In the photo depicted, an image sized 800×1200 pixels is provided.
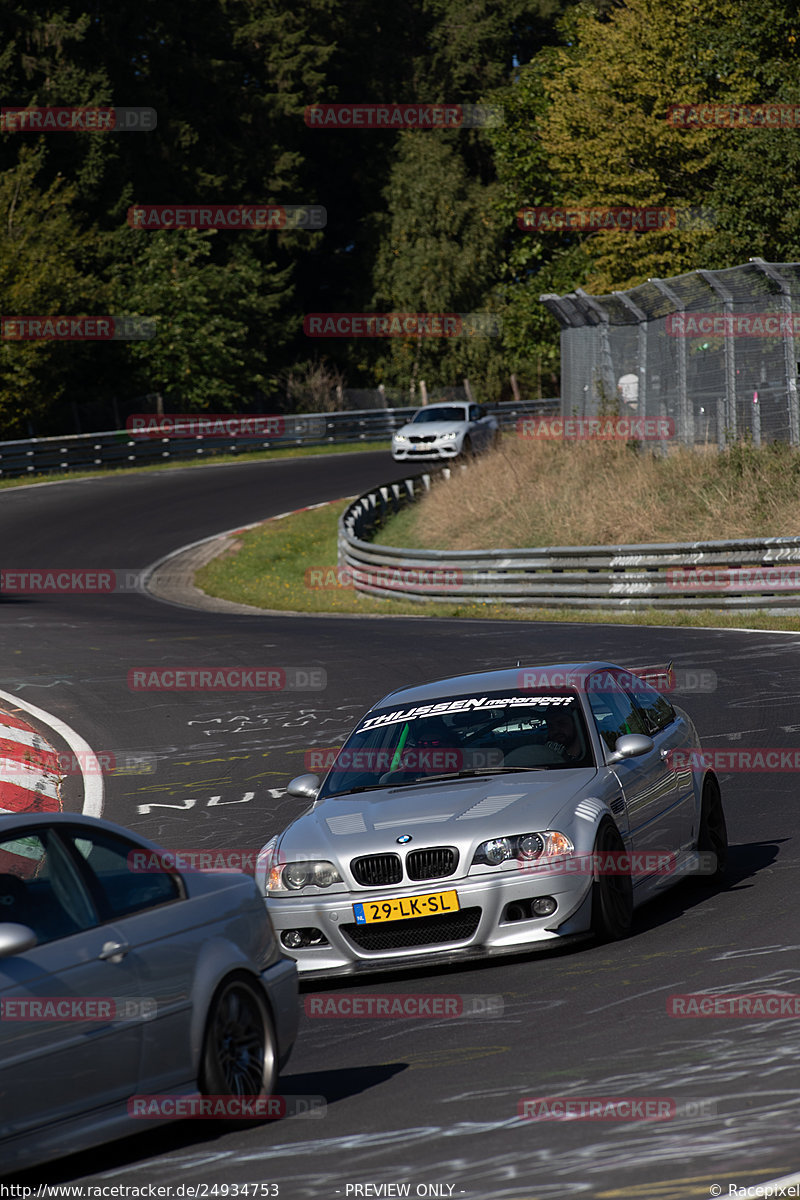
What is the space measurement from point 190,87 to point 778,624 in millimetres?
55577

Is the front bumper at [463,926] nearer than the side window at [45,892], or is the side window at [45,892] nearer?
the side window at [45,892]

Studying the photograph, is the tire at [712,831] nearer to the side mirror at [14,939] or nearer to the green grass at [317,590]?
the side mirror at [14,939]

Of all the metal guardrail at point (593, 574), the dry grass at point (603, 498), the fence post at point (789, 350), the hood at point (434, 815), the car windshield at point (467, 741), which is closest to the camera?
the hood at point (434, 815)

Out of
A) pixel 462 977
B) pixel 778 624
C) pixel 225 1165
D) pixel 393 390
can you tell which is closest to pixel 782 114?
pixel 778 624

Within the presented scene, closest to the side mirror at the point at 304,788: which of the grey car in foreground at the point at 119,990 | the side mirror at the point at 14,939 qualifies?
the grey car in foreground at the point at 119,990

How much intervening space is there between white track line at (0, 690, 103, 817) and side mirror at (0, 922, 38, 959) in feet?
22.4

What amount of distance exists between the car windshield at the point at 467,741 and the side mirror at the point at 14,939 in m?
4.09

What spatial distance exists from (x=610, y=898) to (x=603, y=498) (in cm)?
2280

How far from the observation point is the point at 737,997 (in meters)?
7.02

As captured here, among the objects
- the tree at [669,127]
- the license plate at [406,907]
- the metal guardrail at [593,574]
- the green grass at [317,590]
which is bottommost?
the green grass at [317,590]

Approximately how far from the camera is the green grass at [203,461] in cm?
4716

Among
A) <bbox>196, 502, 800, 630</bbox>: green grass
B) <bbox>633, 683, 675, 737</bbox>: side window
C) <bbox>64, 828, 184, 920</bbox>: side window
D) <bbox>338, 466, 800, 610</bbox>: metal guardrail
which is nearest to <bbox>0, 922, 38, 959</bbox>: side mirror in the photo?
<bbox>64, 828, 184, 920</bbox>: side window

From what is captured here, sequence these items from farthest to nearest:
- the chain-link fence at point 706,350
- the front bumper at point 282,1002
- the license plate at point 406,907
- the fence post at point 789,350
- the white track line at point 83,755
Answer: the chain-link fence at point 706,350
the fence post at point 789,350
the white track line at point 83,755
the license plate at point 406,907
the front bumper at point 282,1002

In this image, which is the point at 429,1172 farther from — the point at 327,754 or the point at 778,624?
the point at 778,624
